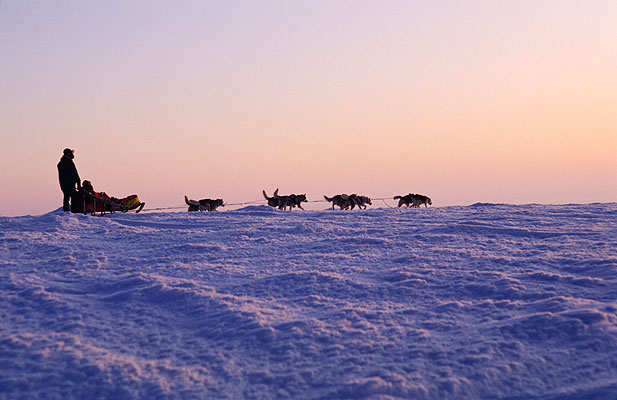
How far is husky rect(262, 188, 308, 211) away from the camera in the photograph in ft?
49.9

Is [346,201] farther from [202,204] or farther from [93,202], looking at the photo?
[93,202]

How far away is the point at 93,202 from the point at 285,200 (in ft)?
18.6

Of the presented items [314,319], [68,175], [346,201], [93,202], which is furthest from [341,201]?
[314,319]

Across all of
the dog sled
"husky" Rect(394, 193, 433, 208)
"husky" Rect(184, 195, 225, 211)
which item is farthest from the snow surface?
"husky" Rect(394, 193, 433, 208)

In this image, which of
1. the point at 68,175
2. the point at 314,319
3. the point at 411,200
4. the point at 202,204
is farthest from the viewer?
the point at 411,200

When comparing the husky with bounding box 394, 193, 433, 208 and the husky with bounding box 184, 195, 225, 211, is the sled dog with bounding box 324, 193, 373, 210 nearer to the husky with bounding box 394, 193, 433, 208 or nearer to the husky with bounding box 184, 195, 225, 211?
the husky with bounding box 394, 193, 433, 208

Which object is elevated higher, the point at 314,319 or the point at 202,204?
the point at 202,204

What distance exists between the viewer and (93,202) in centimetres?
1118

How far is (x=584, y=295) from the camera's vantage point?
4297 millimetres

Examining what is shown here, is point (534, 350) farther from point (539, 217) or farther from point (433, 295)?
point (539, 217)

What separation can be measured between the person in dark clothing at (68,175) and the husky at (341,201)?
6915 mm

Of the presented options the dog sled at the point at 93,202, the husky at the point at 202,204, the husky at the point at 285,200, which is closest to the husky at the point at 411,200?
the husky at the point at 285,200

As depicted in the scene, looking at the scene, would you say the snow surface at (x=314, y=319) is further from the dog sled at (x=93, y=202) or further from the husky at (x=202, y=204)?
the husky at (x=202, y=204)

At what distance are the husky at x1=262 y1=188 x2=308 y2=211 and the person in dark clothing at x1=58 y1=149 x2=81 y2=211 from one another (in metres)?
5.65
